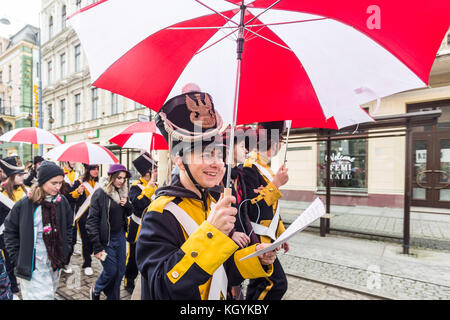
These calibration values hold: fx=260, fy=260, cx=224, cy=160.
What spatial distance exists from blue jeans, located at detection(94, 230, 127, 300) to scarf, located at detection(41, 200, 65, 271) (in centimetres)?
58

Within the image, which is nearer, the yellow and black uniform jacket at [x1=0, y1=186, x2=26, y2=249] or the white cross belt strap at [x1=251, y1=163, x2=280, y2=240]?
the white cross belt strap at [x1=251, y1=163, x2=280, y2=240]

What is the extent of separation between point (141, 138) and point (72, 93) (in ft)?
70.0

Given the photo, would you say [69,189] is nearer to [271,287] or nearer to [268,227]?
[268,227]

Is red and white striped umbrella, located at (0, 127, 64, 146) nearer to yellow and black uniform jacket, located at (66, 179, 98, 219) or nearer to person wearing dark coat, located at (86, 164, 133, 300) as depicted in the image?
yellow and black uniform jacket, located at (66, 179, 98, 219)

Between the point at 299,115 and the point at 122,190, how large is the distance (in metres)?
2.78

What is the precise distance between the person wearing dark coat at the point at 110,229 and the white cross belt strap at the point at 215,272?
2.27m

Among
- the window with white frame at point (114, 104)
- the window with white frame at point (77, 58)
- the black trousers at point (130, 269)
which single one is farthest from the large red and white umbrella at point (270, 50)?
the window with white frame at point (77, 58)

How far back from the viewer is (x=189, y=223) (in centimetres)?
131

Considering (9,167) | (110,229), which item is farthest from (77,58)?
(110,229)

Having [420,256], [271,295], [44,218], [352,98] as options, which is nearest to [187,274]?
[352,98]

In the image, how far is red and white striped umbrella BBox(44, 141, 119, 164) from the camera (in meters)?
3.94

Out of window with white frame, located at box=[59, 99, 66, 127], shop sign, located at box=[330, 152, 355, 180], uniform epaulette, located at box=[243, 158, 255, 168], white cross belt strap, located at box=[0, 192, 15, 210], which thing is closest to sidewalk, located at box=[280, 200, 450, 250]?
shop sign, located at box=[330, 152, 355, 180]
